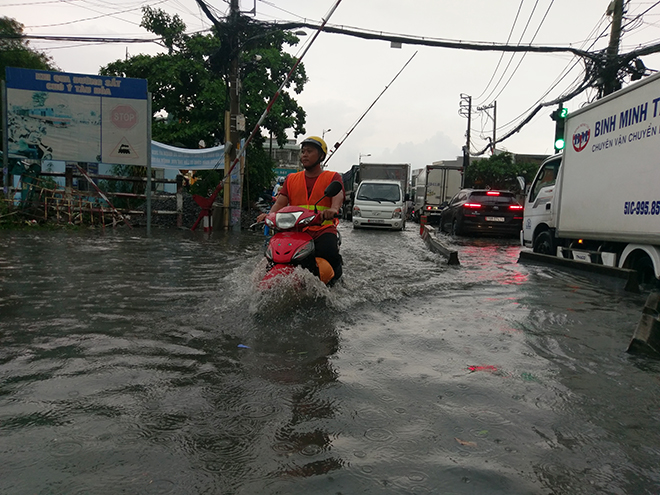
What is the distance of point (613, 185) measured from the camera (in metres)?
7.38

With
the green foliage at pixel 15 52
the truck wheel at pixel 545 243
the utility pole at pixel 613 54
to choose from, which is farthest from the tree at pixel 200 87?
the truck wheel at pixel 545 243

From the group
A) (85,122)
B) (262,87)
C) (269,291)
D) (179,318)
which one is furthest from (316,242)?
(262,87)

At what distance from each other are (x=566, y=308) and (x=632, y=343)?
1785 mm

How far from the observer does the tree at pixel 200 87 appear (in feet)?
87.7

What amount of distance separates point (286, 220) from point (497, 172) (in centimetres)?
4044

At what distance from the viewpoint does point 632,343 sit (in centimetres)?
404

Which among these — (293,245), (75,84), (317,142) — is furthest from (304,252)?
(75,84)

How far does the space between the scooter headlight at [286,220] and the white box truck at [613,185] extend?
14.1 ft

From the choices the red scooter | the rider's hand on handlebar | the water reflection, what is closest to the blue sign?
the red scooter

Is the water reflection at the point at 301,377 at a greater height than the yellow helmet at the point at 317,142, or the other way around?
the yellow helmet at the point at 317,142

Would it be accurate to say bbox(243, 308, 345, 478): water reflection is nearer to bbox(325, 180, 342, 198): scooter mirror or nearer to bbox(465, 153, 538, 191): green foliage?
bbox(325, 180, 342, 198): scooter mirror

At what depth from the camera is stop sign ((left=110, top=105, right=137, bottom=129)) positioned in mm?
15133

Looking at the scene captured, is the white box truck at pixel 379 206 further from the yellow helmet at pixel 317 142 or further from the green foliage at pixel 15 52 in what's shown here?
the green foliage at pixel 15 52

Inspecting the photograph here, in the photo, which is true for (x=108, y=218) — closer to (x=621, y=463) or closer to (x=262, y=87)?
(x=262, y=87)
